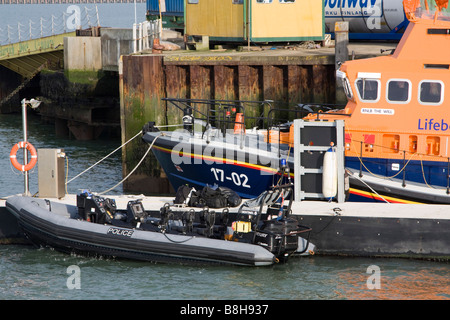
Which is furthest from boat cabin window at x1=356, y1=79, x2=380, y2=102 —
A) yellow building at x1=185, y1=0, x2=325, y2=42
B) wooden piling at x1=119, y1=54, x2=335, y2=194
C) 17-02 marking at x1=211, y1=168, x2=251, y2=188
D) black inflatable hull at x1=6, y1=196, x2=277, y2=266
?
yellow building at x1=185, y1=0, x2=325, y2=42

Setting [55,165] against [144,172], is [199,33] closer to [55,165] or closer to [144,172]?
[144,172]

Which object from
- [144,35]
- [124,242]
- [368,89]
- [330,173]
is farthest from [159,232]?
[144,35]

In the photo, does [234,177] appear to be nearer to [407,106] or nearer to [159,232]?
[159,232]

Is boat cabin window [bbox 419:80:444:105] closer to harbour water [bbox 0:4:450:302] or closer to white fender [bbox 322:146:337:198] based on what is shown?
white fender [bbox 322:146:337:198]

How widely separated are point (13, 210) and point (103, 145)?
462 inches

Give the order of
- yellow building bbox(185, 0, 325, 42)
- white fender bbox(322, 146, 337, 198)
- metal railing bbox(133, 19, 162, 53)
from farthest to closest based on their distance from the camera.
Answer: metal railing bbox(133, 19, 162, 53), yellow building bbox(185, 0, 325, 42), white fender bbox(322, 146, 337, 198)

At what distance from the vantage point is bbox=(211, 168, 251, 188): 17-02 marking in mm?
14188

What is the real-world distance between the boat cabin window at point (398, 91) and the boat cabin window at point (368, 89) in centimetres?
19

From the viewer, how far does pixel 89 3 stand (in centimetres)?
18862

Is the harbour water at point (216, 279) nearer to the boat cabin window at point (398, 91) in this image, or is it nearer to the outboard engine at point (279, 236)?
the outboard engine at point (279, 236)

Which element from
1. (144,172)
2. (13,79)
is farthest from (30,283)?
(13,79)

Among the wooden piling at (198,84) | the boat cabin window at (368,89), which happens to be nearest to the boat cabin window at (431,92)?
the boat cabin window at (368,89)

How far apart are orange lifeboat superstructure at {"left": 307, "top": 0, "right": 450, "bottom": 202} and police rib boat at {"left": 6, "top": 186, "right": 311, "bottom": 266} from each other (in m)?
2.31
